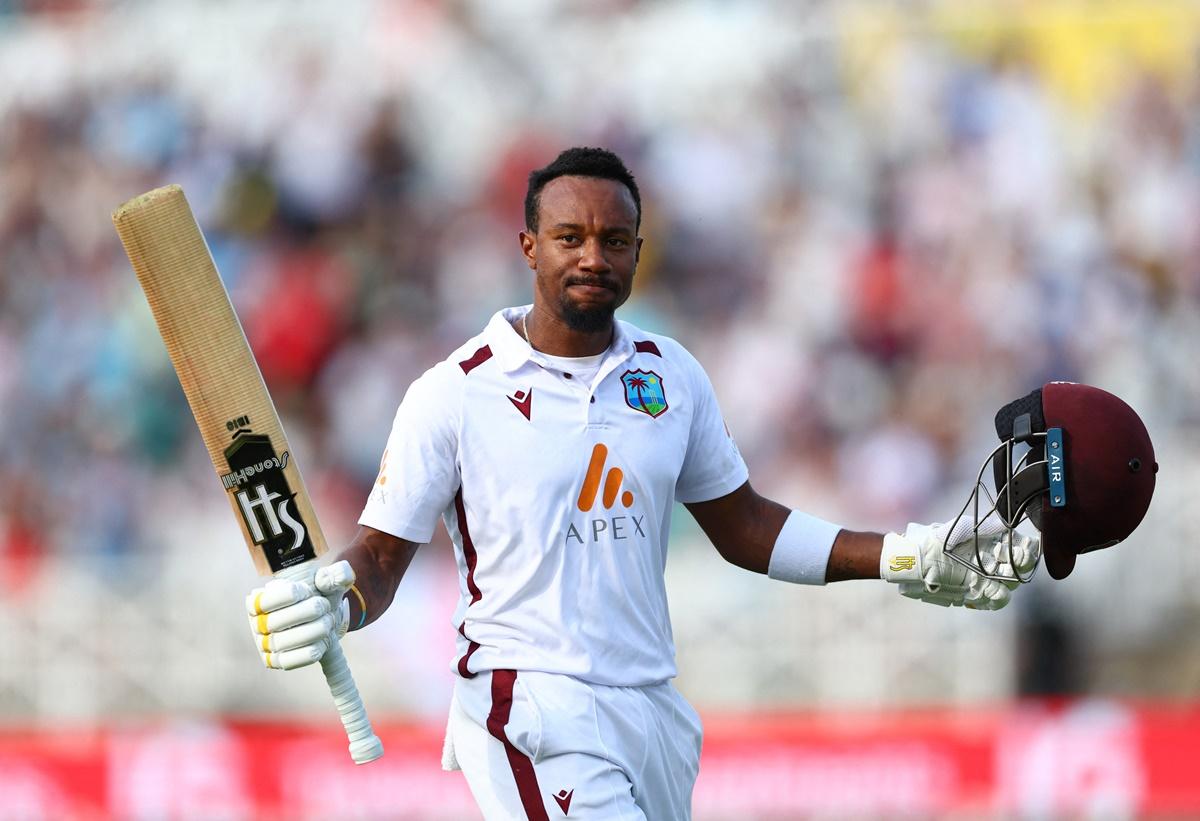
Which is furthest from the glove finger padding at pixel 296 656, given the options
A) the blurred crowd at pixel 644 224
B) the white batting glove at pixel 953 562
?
the blurred crowd at pixel 644 224

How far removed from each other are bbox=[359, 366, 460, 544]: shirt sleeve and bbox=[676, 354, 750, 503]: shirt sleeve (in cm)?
56

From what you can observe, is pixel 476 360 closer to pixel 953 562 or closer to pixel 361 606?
pixel 361 606

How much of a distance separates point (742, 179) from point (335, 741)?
373 cm

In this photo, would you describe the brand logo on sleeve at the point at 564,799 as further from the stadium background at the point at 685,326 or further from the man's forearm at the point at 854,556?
the stadium background at the point at 685,326

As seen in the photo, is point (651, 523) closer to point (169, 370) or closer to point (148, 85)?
point (169, 370)

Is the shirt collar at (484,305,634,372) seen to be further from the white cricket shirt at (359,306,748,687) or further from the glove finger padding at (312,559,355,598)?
the glove finger padding at (312,559,355,598)

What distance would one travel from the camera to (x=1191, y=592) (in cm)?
812

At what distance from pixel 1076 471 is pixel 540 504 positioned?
113 centimetres

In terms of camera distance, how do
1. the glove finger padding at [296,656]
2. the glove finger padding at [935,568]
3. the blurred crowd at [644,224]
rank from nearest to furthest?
the glove finger padding at [296,656]
the glove finger padding at [935,568]
the blurred crowd at [644,224]

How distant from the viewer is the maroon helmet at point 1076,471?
384 cm

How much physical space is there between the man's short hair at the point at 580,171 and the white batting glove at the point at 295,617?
91cm

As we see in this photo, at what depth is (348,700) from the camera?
3752 millimetres

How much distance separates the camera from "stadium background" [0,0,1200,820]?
8.02 m

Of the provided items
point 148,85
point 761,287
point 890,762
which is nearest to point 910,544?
point 890,762
